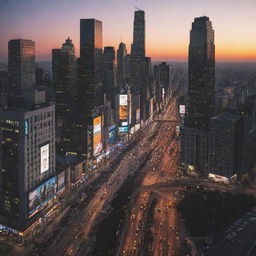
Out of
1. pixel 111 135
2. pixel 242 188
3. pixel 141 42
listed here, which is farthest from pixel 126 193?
pixel 141 42

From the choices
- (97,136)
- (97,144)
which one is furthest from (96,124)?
(97,144)

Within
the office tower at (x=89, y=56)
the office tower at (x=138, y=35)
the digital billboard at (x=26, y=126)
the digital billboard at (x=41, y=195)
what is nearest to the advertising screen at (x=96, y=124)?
the office tower at (x=89, y=56)

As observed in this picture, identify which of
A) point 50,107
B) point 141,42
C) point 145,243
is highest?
point 141,42

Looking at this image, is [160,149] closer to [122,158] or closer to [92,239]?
[122,158]

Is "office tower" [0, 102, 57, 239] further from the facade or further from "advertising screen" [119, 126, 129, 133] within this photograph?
"advertising screen" [119, 126, 129, 133]

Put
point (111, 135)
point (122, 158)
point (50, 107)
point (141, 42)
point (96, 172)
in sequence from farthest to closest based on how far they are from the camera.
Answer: point (141, 42), point (111, 135), point (122, 158), point (96, 172), point (50, 107)

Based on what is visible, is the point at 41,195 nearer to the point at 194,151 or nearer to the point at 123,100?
the point at 194,151

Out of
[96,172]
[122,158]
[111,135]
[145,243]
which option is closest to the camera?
[145,243]
